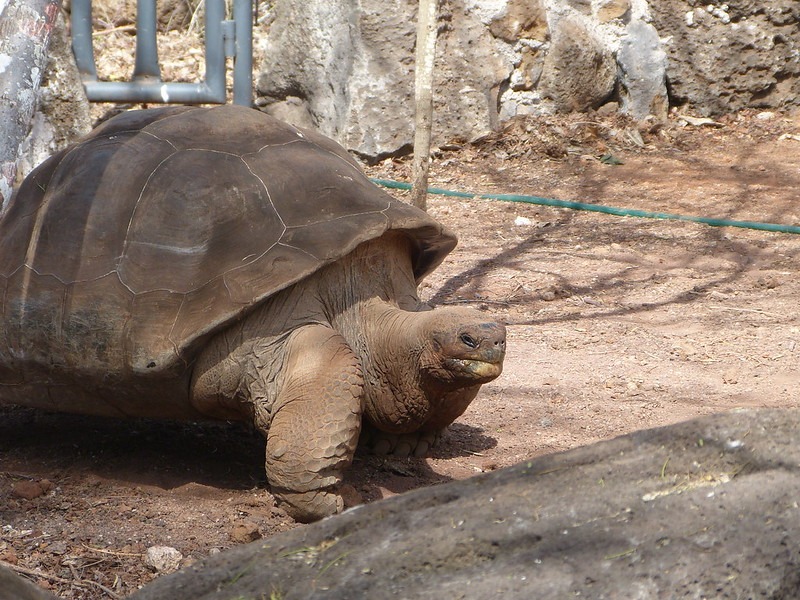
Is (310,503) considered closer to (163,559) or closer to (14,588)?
(163,559)

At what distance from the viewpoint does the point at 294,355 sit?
11.2 ft

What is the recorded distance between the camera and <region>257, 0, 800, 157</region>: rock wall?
9.05 m

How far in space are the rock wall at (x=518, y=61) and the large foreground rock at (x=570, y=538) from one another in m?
7.67

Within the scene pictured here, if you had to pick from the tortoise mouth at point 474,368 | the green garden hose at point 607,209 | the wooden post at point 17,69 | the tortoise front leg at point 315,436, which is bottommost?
the green garden hose at point 607,209

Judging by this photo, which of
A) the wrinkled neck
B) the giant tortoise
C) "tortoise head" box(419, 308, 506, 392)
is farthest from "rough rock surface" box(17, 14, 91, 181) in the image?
"tortoise head" box(419, 308, 506, 392)

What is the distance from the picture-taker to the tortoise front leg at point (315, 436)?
3.14 meters

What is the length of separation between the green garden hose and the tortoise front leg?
195 inches

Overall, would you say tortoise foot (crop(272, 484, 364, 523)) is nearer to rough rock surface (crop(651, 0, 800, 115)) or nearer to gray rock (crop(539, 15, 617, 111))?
gray rock (crop(539, 15, 617, 111))

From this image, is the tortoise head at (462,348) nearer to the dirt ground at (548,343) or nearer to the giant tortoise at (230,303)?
the giant tortoise at (230,303)

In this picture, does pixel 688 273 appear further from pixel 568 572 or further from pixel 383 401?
pixel 568 572

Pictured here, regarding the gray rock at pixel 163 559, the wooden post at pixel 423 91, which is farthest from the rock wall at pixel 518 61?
the gray rock at pixel 163 559

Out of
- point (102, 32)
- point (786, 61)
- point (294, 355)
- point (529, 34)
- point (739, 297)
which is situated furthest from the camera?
point (102, 32)

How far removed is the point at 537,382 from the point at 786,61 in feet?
23.5

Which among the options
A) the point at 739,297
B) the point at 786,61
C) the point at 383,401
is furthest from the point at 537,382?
the point at 786,61
